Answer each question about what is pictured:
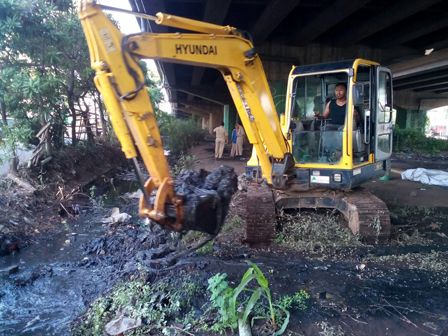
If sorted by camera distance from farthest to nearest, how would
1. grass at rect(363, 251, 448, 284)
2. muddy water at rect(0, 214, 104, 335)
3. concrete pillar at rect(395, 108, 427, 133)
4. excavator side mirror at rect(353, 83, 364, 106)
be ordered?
concrete pillar at rect(395, 108, 427, 133)
excavator side mirror at rect(353, 83, 364, 106)
grass at rect(363, 251, 448, 284)
muddy water at rect(0, 214, 104, 335)

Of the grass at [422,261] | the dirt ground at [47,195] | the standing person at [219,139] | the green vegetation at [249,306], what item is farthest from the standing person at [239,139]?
the green vegetation at [249,306]

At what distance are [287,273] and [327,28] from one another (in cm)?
816

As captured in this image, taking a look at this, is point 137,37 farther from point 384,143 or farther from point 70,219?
point 70,219

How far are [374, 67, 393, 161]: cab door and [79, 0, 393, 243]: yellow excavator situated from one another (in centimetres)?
2

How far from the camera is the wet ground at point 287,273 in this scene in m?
3.59

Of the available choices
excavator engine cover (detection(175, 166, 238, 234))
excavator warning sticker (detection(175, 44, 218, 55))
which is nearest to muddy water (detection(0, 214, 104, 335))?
excavator engine cover (detection(175, 166, 238, 234))

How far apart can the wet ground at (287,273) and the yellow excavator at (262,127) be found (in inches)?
21.9

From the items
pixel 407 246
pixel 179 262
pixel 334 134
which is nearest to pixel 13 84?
pixel 179 262

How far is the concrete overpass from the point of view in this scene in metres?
8.70

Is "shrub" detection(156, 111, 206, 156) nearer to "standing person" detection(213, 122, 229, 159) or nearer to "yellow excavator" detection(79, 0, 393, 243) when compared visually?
"standing person" detection(213, 122, 229, 159)

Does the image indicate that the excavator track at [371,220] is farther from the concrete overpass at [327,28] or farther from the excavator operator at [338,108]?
the concrete overpass at [327,28]

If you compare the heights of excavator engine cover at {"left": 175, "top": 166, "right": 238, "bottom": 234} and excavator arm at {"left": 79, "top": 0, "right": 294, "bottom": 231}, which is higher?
excavator arm at {"left": 79, "top": 0, "right": 294, "bottom": 231}

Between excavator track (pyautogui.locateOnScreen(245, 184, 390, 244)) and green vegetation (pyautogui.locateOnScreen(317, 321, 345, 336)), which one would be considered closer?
Answer: green vegetation (pyautogui.locateOnScreen(317, 321, 345, 336))

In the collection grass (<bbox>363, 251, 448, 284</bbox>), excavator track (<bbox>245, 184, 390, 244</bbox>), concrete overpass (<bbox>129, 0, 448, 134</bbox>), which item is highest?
concrete overpass (<bbox>129, 0, 448, 134</bbox>)
